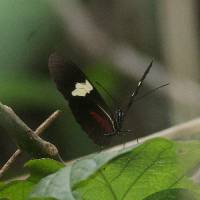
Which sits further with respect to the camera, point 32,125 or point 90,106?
point 32,125

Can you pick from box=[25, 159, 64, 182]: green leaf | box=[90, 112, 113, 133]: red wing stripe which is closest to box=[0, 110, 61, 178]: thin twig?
box=[25, 159, 64, 182]: green leaf

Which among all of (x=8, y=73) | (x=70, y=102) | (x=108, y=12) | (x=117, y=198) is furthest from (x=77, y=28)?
(x=108, y=12)

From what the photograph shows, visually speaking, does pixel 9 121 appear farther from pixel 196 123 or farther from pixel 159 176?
pixel 196 123

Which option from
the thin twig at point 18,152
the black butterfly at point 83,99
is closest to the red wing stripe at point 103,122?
the black butterfly at point 83,99

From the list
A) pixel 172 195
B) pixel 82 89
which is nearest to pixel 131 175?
pixel 172 195

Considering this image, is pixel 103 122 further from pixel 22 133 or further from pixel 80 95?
pixel 22 133

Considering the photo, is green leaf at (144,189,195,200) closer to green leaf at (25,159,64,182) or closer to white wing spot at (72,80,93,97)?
green leaf at (25,159,64,182)

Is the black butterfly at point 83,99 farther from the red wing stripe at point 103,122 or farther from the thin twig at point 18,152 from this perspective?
the thin twig at point 18,152
